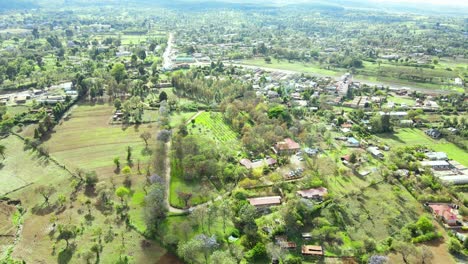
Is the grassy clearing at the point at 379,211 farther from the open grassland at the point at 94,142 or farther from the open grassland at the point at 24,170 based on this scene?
the open grassland at the point at 24,170

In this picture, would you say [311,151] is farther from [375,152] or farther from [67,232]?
[67,232]

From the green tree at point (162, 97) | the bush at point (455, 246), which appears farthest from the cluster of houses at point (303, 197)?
the green tree at point (162, 97)

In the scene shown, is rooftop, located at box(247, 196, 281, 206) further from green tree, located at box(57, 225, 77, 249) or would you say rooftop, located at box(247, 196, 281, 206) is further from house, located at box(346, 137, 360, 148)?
house, located at box(346, 137, 360, 148)

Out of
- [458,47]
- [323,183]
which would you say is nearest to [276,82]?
[323,183]

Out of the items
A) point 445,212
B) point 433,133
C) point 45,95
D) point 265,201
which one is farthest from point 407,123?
point 45,95

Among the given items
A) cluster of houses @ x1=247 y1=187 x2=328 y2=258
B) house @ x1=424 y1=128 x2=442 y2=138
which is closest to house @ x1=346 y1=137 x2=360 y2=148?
house @ x1=424 y1=128 x2=442 y2=138
